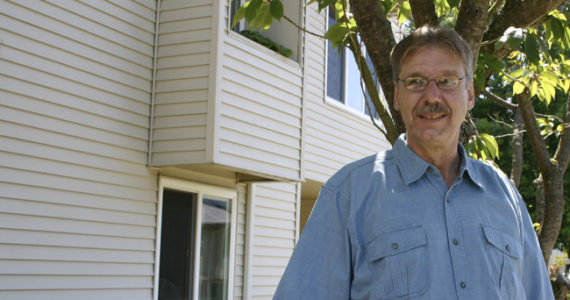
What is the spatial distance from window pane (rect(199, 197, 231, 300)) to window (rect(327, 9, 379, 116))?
12.1 feet

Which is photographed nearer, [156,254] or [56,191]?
[56,191]

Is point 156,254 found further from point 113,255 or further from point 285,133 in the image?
point 285,133

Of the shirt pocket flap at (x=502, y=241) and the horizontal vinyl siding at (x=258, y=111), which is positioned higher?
the horizontal vinyl siding at (x=258, y=111)

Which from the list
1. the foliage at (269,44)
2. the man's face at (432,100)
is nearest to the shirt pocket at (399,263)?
the man's face at (432,100)

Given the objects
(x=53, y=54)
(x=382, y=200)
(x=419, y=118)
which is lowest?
(x=382, y=200)

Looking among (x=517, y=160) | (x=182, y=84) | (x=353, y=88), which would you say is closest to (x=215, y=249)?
(x=182, y=84)

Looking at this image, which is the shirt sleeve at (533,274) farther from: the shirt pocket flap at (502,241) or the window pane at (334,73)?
the window pane at (334,73)

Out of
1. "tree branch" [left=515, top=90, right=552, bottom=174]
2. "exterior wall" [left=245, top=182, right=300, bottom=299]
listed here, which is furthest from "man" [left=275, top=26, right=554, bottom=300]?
"exterior wall" [left=245, top=182, right=300, bottom=299]

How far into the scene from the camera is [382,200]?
2.31m

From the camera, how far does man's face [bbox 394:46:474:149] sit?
7.83ft

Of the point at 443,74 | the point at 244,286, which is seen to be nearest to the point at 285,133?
the point at 244,286

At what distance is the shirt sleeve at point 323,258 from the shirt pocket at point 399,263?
9cm

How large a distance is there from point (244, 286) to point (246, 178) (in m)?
1.45

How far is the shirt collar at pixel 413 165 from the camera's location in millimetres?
2367
